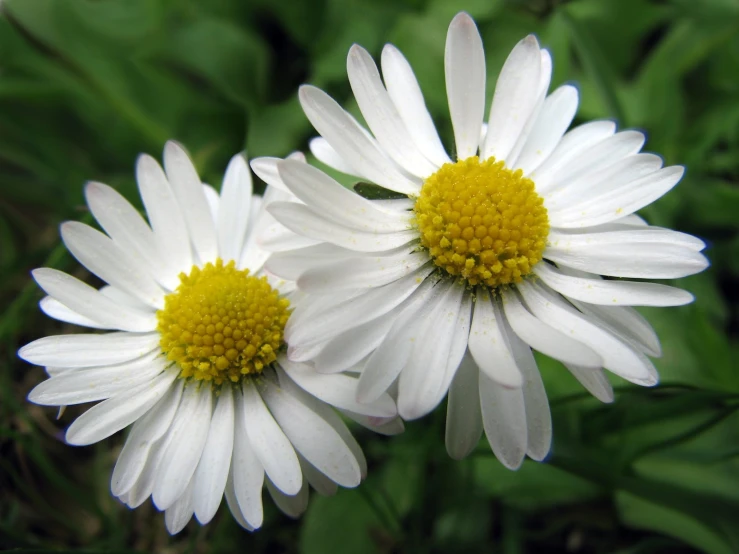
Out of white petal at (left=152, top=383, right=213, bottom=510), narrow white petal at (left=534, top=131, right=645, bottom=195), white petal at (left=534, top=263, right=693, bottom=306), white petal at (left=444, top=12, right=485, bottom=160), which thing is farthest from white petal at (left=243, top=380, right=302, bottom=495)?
narrow white petal at (left=534, top=131, right=645, bottom=195)

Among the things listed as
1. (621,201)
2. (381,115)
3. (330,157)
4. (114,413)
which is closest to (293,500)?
(114,413)

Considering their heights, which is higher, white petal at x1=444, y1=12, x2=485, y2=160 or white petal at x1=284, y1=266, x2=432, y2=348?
white petal at x1=444, y1=12, x2=485, y2=160

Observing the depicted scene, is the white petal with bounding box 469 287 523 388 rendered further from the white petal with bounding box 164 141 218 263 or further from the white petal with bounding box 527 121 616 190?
the white petal with bounding box 164 141 218 263

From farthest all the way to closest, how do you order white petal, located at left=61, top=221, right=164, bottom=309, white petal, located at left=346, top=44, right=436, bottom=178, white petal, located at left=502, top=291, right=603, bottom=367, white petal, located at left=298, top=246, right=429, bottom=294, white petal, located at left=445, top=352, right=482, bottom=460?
1. white petal, located at left=61, top=221, right=164, bottom=309
2. white petal, located at left=346, top=44, right=436, bottom=178
3. white petal, located at left=445, top=352, right=482, bottom=460
4. white petal, located at left=298, top=246, right=429, bottom=294
5. white petal, located at left=502, top=291, right=603, bottom=367

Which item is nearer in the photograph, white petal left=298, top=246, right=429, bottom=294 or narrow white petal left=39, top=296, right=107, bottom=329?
white petal left=298, top=246, right=429, bottom=294

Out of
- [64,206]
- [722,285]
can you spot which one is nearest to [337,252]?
[64,206]

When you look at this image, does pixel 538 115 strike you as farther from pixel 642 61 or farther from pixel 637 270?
pixel 642 61

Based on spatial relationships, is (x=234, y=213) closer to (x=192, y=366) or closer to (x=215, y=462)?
(x=192, y=366)
